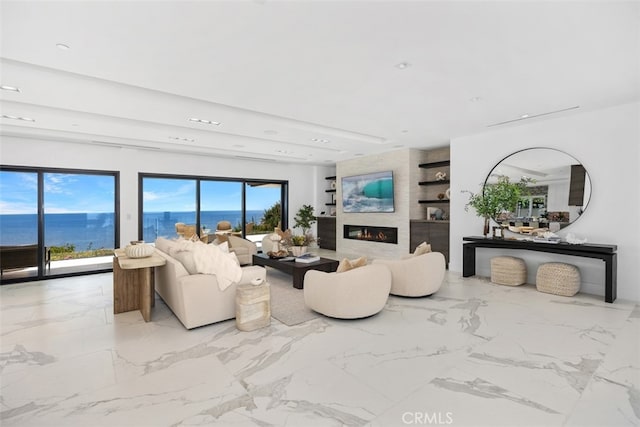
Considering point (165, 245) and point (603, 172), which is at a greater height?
point (603, 172)

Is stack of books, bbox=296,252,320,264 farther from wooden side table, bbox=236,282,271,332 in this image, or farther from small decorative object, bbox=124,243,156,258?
small decorative object, bbox=124,243,156,258

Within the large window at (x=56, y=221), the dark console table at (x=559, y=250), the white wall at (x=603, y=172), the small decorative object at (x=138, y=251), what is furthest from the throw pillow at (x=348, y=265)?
the large window at (x=56, y=221)

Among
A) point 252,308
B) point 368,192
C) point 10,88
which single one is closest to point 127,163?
point 10,88

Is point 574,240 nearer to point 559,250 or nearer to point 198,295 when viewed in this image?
point 559,250

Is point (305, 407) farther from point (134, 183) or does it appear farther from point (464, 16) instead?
point (134, 183)

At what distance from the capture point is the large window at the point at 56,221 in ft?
18.8

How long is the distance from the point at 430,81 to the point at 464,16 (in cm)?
115

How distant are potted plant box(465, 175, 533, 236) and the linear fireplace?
87.9 inches

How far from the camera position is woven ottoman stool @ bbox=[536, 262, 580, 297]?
454 cm

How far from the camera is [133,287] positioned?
4.17m

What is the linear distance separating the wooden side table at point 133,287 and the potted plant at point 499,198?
5074 millimetres

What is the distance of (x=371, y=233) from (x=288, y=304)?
175 inches

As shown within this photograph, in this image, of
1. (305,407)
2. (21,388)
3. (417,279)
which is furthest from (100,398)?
(417,279)

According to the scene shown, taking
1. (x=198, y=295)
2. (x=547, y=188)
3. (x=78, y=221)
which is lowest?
(x=198, y=295)
